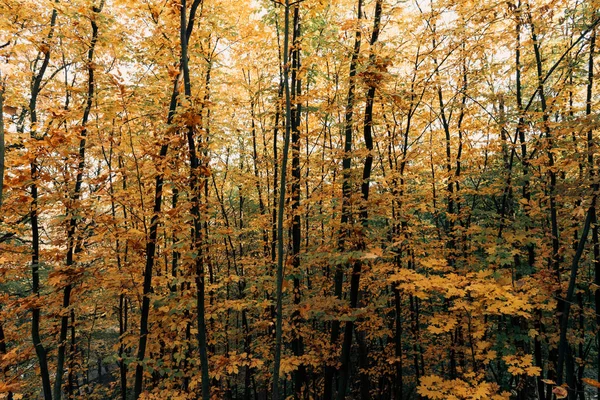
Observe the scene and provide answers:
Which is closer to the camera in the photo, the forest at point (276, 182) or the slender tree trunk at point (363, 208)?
the forest at point (276, 182)

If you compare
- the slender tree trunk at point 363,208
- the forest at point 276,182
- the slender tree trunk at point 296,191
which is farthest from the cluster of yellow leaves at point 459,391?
the slender tree trunk at point 296,191

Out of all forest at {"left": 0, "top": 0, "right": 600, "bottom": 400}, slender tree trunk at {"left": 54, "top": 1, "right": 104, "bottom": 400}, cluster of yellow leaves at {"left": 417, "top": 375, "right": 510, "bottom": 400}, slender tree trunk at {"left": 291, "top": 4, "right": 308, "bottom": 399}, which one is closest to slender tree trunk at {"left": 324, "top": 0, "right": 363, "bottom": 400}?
forest at {"left": 0, "top": 0, "right": 600, "bottom": 400}

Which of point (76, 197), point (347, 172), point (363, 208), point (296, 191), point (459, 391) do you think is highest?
point (347, 172)

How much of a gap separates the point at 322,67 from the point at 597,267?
9.05 m

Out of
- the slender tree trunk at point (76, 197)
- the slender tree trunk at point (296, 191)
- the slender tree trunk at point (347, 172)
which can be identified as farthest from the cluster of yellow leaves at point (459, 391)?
the slender tree trunk at point (76, 197)

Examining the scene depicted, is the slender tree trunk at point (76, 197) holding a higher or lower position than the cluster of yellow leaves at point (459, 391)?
higher

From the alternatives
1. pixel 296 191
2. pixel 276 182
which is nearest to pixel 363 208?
pixel 296 191

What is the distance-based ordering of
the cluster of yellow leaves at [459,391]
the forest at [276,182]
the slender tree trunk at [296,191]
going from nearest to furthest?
the forest at [276,182]
the cluster of yellow leaves at [459,391]
the slender tree trunk at [296,191]

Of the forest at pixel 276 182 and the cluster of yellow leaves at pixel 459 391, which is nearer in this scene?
the forest at pixel 276 182

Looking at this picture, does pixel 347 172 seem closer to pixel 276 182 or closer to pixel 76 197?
pixel 276 182

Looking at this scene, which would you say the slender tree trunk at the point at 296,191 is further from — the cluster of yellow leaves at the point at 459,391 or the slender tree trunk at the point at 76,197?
the slender tree trunk at the point at 76,197

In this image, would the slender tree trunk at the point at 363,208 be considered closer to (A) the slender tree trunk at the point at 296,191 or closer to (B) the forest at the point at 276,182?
(B) the forest at the point at 276,182

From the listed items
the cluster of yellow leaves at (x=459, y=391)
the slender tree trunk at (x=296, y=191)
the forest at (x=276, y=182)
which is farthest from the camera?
the slender tree trunk at (x=296, y=191)

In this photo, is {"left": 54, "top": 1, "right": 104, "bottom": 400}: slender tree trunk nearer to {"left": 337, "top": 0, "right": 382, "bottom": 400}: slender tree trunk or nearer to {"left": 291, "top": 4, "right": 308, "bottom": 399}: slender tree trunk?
{"left": 291, "top": 4, "right": 308, "bottom": 399}: slender tree trunk
